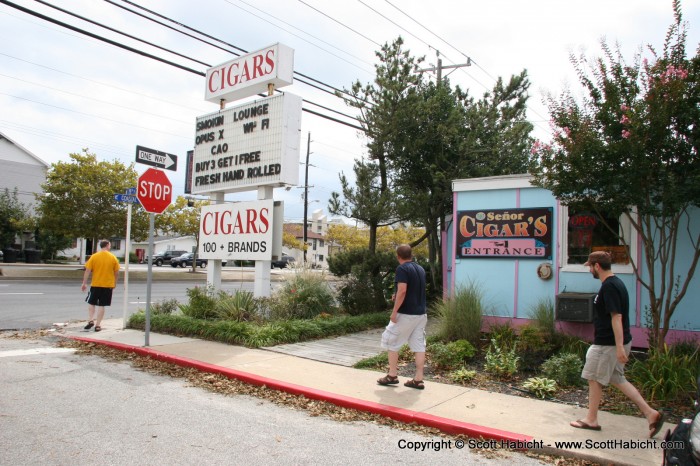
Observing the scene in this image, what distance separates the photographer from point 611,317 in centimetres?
473

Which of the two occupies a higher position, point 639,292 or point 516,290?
point 639,292

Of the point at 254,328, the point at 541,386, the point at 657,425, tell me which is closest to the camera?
the point at 657,425

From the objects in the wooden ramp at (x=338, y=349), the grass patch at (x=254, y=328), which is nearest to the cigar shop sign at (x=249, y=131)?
the grass patch at (x=254, y=328)

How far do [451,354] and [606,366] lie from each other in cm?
264

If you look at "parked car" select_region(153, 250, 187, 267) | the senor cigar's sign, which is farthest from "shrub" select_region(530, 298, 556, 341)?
"parked car" select_region(153, 250, 187, 267)

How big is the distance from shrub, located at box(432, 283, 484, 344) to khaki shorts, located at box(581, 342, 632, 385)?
3.32 m

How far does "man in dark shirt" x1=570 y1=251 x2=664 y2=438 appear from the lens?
15.3 ft

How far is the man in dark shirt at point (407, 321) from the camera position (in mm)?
6188

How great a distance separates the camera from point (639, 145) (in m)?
5.84

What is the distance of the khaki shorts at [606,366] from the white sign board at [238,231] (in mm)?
6721

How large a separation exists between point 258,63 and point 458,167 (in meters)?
5.59

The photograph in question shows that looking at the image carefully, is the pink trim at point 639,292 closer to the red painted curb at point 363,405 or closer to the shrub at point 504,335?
the shrub at point 504,335

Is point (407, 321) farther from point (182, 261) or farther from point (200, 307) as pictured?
point (182, 261)

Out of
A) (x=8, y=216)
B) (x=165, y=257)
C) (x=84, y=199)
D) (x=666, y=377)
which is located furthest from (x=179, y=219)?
(x=666, y=377)
